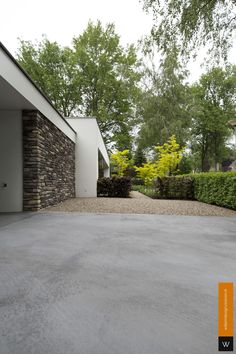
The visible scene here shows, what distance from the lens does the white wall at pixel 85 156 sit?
35.0 ft

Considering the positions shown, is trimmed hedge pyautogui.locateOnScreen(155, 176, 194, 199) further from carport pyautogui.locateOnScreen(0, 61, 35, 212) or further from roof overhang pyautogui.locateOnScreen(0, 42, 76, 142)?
carport pyautogui.locateOnScreen(0, 61, 35, 212)

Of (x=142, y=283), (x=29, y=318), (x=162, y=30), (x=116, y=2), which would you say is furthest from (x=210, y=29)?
(x=29, y=318)

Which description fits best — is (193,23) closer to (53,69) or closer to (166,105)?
(166,105)

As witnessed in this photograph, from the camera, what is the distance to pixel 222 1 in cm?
590

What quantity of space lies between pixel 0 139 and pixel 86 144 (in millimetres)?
5373

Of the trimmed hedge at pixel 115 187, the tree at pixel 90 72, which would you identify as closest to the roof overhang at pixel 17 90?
the trimmed hedge at pixel 115 187

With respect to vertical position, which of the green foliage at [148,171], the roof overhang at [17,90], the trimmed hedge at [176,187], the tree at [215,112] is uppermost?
the tree at [215,112]

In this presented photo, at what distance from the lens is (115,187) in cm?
1078

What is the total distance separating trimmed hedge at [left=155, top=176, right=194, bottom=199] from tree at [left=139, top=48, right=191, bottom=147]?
9115 mm

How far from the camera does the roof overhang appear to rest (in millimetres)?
3826

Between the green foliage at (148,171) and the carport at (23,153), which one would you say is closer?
the carport at (23,153)

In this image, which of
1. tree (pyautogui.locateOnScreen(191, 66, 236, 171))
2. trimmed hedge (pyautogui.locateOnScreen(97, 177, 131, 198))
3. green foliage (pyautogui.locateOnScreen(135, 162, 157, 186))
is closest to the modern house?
trimmed hedge (pyautogui.locateOnScreen(97, 177, 131, 198))

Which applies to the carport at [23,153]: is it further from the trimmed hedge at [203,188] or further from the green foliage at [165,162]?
the green foliage at [165,162]

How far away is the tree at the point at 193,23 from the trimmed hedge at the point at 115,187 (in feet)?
18.5
